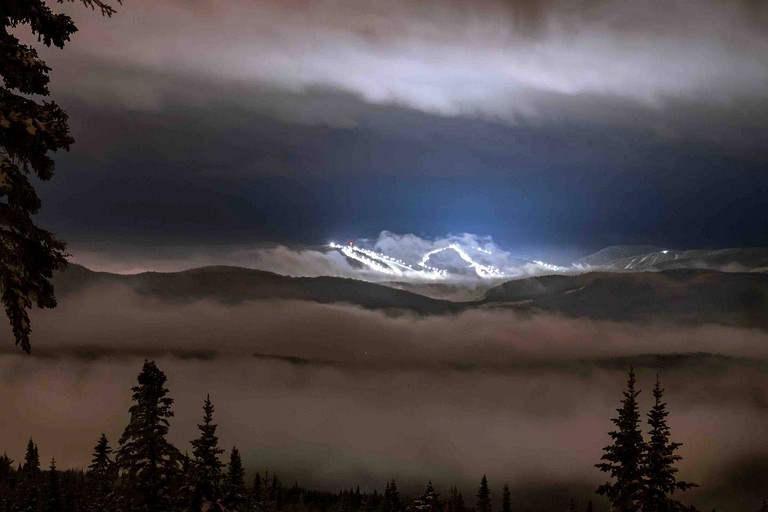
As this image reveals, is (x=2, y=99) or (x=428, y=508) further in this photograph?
(x=428, y=508)

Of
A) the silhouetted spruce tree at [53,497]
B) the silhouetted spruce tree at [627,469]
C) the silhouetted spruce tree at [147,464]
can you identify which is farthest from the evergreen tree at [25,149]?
the silhouetted spruce tree at [53,497]

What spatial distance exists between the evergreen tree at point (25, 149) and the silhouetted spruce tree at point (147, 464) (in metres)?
20.7

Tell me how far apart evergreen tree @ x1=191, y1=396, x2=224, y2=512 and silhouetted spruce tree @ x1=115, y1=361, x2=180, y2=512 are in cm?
125

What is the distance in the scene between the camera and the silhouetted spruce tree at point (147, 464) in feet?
103

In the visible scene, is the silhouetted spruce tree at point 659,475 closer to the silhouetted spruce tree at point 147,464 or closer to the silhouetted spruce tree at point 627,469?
the silhouetted spruce tree at point 627,469

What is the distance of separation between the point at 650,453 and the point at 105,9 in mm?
27867

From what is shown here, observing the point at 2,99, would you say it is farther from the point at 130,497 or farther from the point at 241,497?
the point at 241,497

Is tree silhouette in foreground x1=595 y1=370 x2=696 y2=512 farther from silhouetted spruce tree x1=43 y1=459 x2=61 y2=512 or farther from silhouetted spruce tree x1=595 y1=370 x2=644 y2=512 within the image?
silhouetted spruce tree x1=43 y1=459 x2=61 y2=512

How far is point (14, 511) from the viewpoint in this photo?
70562 mm

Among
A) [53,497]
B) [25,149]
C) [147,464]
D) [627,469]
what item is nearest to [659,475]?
[627,469]

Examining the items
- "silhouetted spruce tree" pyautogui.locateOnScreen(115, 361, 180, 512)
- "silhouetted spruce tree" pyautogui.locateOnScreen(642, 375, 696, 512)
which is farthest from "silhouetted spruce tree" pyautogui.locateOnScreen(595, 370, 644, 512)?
"silhouetted spruce tree" pyautogui.locateOnScreen(115, 361, 180, 512)

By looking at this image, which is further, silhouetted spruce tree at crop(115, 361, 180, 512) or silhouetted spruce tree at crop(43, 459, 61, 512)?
silhouetted spruce tree at crop(43, 459, 61, 512)

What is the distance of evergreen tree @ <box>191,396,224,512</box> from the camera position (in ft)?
109

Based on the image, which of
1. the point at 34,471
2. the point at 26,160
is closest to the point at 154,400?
the point at 26,160
